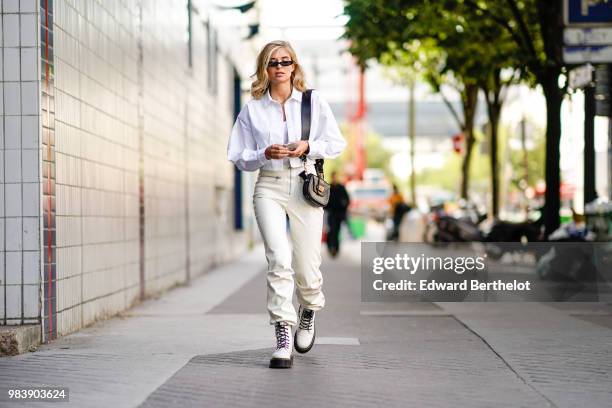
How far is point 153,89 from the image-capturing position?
1309 centimetres

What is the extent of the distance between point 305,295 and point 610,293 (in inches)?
239

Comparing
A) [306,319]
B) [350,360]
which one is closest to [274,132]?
[306,319]

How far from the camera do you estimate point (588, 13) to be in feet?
41.5

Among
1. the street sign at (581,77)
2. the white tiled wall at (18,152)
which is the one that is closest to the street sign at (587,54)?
the street sign at (581,77)

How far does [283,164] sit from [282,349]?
43.8 inches

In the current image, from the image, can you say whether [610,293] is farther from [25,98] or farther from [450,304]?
[25,98]

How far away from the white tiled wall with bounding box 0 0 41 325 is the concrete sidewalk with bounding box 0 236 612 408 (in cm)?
62

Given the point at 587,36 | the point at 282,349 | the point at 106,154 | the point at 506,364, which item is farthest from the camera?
the point at 587,36

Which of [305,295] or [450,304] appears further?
[450,304]

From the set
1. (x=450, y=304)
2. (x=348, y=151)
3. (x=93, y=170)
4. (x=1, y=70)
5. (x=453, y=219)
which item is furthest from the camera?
(x=348, y=151)

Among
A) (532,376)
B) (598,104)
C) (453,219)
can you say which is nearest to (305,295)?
(532,376)

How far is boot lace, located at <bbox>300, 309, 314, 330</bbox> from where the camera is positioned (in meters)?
7.24

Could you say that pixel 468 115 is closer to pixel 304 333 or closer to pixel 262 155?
pixel 304 333

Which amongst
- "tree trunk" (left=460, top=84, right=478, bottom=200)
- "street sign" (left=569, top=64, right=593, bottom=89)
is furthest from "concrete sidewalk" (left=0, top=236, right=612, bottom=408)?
"tree trunk" (left=460, top=84, right=478, bottom=200)
